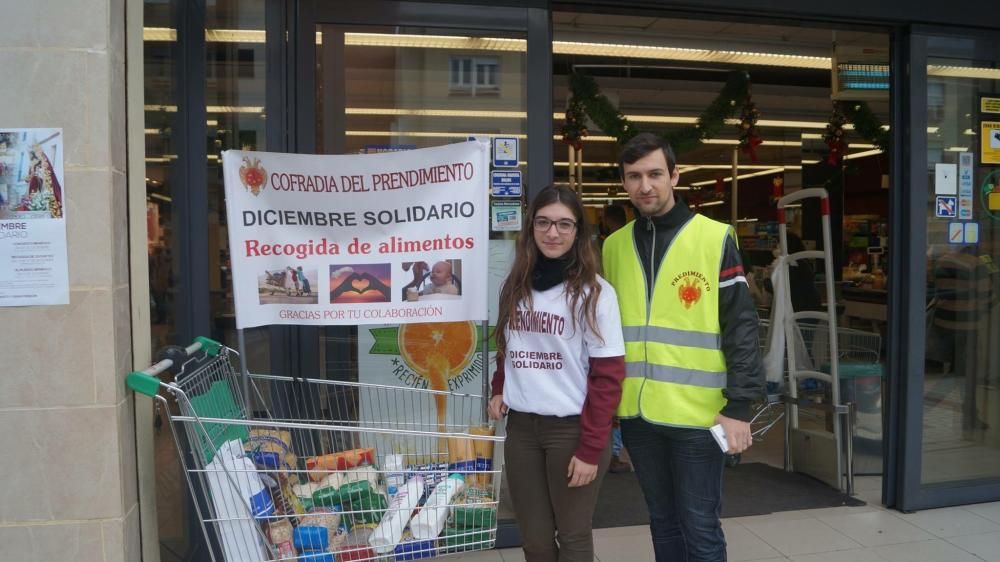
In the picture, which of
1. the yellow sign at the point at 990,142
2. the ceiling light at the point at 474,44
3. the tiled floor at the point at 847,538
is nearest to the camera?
the ceiling light at the point at 474,44

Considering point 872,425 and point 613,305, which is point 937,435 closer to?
point 872,425

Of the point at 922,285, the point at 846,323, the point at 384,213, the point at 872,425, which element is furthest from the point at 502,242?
the point at 846,323

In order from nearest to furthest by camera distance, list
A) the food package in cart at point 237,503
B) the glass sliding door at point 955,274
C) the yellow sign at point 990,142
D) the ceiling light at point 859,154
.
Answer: the food package in cart at point 237,503 < the glass sliding door at point 955,274 < the yellow sign at point 990,142 < the ceiling light at point 859,154

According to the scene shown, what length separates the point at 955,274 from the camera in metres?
4.35

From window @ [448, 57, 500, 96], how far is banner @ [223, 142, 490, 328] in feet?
3.83

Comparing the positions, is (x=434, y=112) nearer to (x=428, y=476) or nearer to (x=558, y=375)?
(x=558, y=375)

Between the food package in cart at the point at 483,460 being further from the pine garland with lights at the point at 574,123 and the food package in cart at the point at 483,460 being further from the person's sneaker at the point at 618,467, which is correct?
the pine garland with lights at the point at 574,123

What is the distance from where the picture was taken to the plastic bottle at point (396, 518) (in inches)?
90.5

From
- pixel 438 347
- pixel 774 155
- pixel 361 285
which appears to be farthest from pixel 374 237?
pixel 774 155

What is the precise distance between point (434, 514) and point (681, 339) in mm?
986

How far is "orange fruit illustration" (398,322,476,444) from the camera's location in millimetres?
3709

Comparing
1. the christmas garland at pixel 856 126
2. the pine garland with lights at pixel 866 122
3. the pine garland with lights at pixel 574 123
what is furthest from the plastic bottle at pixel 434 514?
the pine garland with lights at pixel 866 122

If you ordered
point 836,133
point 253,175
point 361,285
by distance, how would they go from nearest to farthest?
point 253,175, point 361,285, point 836,133

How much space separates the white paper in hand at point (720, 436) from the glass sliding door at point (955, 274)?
2.40m
